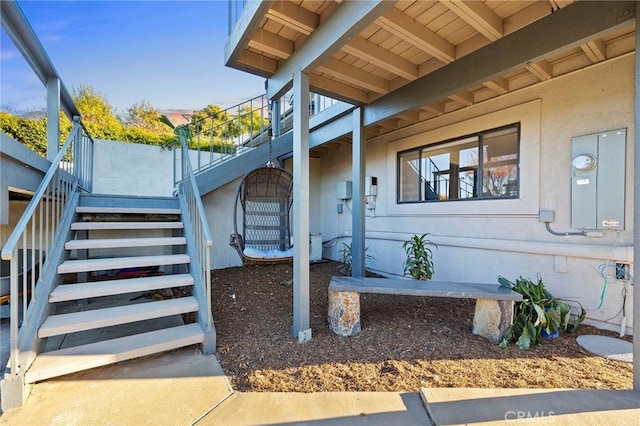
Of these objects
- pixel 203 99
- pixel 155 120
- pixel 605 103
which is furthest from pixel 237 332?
pixel 203 99

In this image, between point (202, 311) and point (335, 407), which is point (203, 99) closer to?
point (202, 311)

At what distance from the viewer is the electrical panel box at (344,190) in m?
5.73

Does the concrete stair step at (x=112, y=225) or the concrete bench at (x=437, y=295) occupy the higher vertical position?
the concrete stair step at (x=112, y=225)

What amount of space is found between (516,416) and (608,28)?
8.99ft

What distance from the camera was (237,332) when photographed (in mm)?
2699

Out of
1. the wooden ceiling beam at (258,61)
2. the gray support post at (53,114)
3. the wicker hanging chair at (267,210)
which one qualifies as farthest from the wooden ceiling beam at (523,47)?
the gray support post at (53,114)

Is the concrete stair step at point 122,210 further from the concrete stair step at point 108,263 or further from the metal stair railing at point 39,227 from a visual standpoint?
the concrete stair step at point 108,263

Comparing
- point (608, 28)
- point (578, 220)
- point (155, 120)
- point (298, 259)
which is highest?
point (155, 120)

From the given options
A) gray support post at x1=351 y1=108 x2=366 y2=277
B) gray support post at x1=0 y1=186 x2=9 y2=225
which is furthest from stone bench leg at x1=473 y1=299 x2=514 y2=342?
gray support post at x1=0 y1=186 x2=9 y2=225

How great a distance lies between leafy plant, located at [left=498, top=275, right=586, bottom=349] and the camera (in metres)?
A: 2.45

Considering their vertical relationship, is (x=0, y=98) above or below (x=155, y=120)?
below

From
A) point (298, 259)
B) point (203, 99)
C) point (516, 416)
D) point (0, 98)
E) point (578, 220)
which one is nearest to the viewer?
point (516, 416)

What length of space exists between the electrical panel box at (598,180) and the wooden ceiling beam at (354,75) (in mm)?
2188

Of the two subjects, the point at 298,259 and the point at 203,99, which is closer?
the point at 298,259
